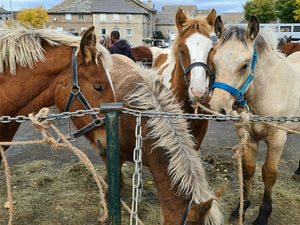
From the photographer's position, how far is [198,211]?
54.1 inches

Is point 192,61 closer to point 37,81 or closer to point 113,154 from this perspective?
point 37,81

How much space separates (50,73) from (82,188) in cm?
206

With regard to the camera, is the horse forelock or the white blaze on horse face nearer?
the horse forelock

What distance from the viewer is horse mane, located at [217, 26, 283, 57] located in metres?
2.45

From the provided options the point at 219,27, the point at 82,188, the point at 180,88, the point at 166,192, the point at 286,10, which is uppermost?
the point at 286,10

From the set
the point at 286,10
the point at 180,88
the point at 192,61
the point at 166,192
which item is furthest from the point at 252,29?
the point at 286,10

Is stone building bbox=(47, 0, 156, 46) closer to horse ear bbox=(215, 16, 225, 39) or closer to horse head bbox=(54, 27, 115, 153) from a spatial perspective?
horse ear bbox=(215, 16, 225, 39)

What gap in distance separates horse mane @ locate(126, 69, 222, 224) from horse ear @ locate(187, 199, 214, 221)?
1.9 inches

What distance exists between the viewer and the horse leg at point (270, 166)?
8.33 feet

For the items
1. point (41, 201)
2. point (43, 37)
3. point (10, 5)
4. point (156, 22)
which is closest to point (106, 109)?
point (43, 37)

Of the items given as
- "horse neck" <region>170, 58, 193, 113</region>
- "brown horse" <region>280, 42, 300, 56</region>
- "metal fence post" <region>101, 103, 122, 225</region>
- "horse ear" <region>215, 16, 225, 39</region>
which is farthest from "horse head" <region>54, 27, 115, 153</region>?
"brown horse" <region>280, 42, 300, 56</region>

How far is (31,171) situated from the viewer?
4.00m

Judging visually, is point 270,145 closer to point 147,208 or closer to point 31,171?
point 147,208

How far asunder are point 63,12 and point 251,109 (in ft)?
145
